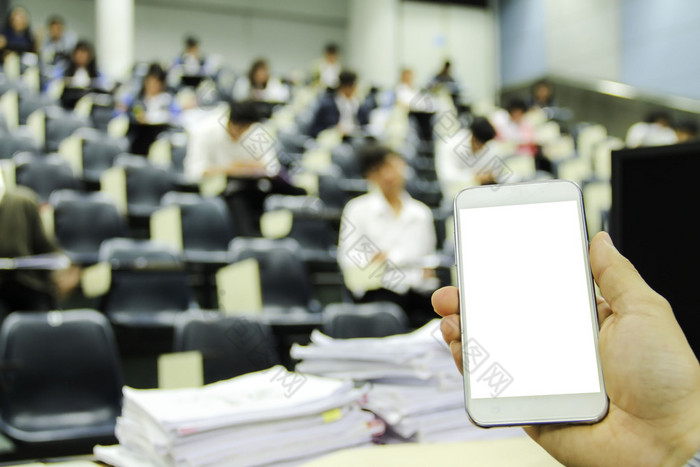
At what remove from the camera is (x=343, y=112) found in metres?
7.02

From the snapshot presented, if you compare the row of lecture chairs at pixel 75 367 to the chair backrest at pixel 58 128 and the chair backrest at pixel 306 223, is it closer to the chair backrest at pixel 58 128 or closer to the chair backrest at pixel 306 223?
the chair backrest at pixel 306 223

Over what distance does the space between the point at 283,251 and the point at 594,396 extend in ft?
8.29

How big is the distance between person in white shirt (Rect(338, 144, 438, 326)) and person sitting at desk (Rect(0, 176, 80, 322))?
3.76 feet

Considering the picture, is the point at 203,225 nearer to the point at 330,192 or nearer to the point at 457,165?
the point at 330,192

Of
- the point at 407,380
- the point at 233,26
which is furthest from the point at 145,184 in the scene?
the point at 233,26

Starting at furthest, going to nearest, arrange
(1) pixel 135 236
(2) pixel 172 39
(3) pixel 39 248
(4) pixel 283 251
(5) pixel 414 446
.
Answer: (2) pixel 172 39
(1) pixel 135 236
(4) pixel 283 251
(3) pixel 39 248
(5) pixel 414 446

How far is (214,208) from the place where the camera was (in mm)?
3682

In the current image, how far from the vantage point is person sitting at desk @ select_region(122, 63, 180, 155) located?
5445 millimetres

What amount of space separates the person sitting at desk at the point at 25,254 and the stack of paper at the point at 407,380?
1.80 m

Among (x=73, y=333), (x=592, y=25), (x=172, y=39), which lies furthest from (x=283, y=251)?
(x=172, y=39)

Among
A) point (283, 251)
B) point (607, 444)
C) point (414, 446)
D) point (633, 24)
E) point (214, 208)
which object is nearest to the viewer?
point (607, 444)

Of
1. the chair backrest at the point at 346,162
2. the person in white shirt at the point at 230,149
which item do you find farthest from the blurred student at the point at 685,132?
the person in white shirt at the point at 230,149

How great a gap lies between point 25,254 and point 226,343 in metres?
1.09

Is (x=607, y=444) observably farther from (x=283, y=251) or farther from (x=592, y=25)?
(x=592, y=25)
